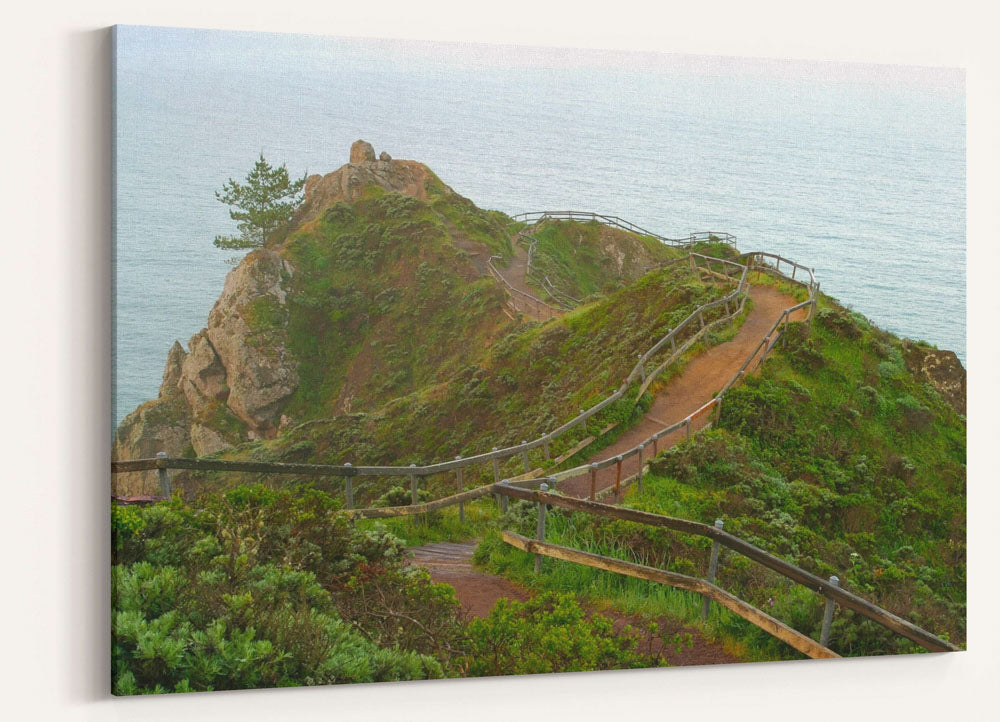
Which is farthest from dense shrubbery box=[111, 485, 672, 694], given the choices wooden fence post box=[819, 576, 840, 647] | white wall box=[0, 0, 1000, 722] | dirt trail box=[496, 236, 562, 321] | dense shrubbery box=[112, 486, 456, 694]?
dirt trail box=[496, 236, 562, 321]

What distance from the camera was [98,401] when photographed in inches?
247

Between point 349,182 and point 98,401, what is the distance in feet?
7.32

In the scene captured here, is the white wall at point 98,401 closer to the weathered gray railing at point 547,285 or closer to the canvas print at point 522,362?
the canvas print at point 522,362

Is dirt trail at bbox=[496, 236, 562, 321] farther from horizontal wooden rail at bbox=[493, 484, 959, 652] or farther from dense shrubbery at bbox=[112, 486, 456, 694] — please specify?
dense shrubbery at bbox=[112, 486, 456, 694]

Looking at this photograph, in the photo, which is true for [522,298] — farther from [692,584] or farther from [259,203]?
[692,584]

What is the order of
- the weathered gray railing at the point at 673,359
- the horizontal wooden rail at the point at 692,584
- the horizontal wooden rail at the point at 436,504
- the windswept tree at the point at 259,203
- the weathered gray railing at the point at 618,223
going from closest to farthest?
the windswept tree at the point at 259,203, the horizontal wooden rail at the point at 692,584, the horizontal wooden rail at the point at 436,504, the weathered gray railing at the point at 618,223, the weathered gray railing at the point at 673,359

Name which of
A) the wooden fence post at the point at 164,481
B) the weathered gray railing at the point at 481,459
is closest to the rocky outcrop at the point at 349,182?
the weathered gray railing at the point at 481,459

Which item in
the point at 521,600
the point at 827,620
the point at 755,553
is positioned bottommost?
the point at 827,620

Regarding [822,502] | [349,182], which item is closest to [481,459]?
[349,182]

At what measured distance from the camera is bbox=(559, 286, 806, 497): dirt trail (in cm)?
777

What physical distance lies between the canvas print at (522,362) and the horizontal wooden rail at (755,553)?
1.2 inches

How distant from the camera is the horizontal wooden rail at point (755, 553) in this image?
6.73 metres

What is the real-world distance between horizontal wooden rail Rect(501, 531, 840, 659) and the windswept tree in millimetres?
2837

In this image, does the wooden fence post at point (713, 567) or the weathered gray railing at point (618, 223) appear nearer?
the wooden fence post at point (713, 567)
